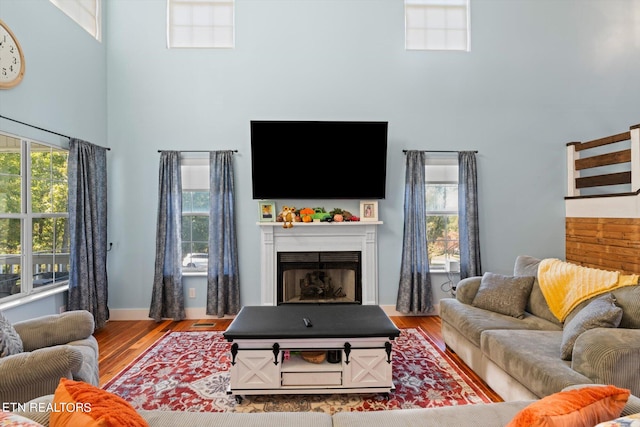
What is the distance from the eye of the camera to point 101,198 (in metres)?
4.31

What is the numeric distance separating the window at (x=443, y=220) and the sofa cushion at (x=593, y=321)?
2.48 meters

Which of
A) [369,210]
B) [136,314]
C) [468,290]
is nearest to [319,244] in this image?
[369,210]

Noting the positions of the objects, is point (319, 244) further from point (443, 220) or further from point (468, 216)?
point (468, 216)

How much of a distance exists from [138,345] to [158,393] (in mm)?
1243

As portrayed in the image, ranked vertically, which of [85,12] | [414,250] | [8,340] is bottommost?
[8,340]

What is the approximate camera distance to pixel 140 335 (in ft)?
13.1

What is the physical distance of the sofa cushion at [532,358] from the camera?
1.96 metres

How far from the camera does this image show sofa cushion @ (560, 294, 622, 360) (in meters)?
2.16

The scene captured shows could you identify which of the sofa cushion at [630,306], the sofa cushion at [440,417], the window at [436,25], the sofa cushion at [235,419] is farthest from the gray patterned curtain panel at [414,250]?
the sofa cushion at [235,419]

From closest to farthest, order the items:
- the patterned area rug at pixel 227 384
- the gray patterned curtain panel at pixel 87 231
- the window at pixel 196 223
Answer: the patterned area rug at pixel 227 384, the gray patterned curtain panel at pixel 87 231, the window at pixel 196 223

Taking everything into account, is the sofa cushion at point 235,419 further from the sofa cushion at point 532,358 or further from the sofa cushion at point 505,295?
the sofa cushion at point 505,295

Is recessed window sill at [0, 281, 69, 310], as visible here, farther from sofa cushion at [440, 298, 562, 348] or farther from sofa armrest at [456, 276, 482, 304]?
sofa armrest at [456, 276, 482, 304]

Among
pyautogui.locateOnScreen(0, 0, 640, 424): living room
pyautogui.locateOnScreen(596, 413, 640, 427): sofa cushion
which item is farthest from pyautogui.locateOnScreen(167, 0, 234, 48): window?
pyautogui.locateOnScreen(596, 413, 640, 427): sofa cushion

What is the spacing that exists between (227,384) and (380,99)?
3736 mm
